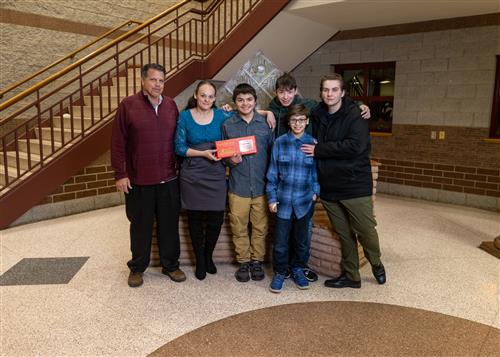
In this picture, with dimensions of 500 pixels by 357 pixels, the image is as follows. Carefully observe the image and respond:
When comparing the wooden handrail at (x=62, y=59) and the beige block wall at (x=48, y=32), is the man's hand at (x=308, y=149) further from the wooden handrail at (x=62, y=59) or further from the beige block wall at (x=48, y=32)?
the beige block wall at (x=48, y=32)

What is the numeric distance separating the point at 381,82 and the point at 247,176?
452cm

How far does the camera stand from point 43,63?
5.62 metres

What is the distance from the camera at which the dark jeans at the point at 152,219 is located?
2.89 meters

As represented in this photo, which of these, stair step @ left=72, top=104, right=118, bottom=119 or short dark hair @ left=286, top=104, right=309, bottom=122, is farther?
stair step @ left=72, top=104, right=118, bottom=119

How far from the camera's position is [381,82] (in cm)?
655

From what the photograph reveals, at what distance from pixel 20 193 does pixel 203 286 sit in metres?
2.70

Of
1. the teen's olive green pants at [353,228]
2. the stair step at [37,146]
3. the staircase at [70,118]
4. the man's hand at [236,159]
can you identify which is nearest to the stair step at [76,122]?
the staircase at [70,118]

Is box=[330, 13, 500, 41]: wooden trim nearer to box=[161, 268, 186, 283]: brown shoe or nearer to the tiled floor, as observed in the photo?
the tiled floor

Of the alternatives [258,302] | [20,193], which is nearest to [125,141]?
[258,302]

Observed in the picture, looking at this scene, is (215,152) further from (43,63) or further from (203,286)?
(43,63)

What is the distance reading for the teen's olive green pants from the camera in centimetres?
280

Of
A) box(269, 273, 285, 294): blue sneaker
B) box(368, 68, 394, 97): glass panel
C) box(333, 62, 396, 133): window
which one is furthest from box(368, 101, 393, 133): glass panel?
box(269, 273, 285, 294): blue sneaker

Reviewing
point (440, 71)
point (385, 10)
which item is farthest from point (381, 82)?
point (385, 10)

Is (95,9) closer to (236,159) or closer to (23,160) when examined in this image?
(23,160)
